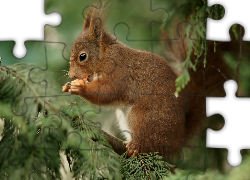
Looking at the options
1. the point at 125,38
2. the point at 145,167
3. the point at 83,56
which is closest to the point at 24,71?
the point at 83,56

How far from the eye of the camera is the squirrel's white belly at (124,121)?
2.32 metres

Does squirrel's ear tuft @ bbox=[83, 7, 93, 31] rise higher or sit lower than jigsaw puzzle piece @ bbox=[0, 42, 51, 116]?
higher

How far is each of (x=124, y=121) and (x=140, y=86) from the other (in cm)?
29

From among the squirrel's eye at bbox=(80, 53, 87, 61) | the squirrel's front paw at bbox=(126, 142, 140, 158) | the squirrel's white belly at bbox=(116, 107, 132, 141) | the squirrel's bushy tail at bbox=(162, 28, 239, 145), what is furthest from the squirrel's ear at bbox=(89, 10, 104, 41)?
the squirrel's front paw at bbox=(126, 142, 140, 158)

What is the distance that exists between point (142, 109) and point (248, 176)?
2.84 feet

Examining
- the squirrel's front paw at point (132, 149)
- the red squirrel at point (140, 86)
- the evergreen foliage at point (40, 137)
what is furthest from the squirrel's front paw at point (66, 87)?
the squirrel's front paw at point (132, 149)

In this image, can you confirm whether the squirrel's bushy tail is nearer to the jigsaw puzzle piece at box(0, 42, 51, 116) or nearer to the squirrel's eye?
the squirrel's eye

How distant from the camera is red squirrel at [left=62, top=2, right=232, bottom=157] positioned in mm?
2258

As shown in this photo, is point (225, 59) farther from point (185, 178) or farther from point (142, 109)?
point (185, 178)

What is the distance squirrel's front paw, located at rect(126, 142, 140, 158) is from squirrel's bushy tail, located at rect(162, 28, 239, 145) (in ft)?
1.47

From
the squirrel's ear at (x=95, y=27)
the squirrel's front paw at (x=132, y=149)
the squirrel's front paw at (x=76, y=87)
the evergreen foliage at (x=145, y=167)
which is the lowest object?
the evergreen foliage at (x=145, y=167)

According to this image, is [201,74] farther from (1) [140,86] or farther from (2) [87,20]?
(2) [87,20]

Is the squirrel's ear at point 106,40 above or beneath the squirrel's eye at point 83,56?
above

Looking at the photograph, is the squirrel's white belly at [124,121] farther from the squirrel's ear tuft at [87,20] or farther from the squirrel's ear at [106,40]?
the squirrel's ear tuft at [87,20]
